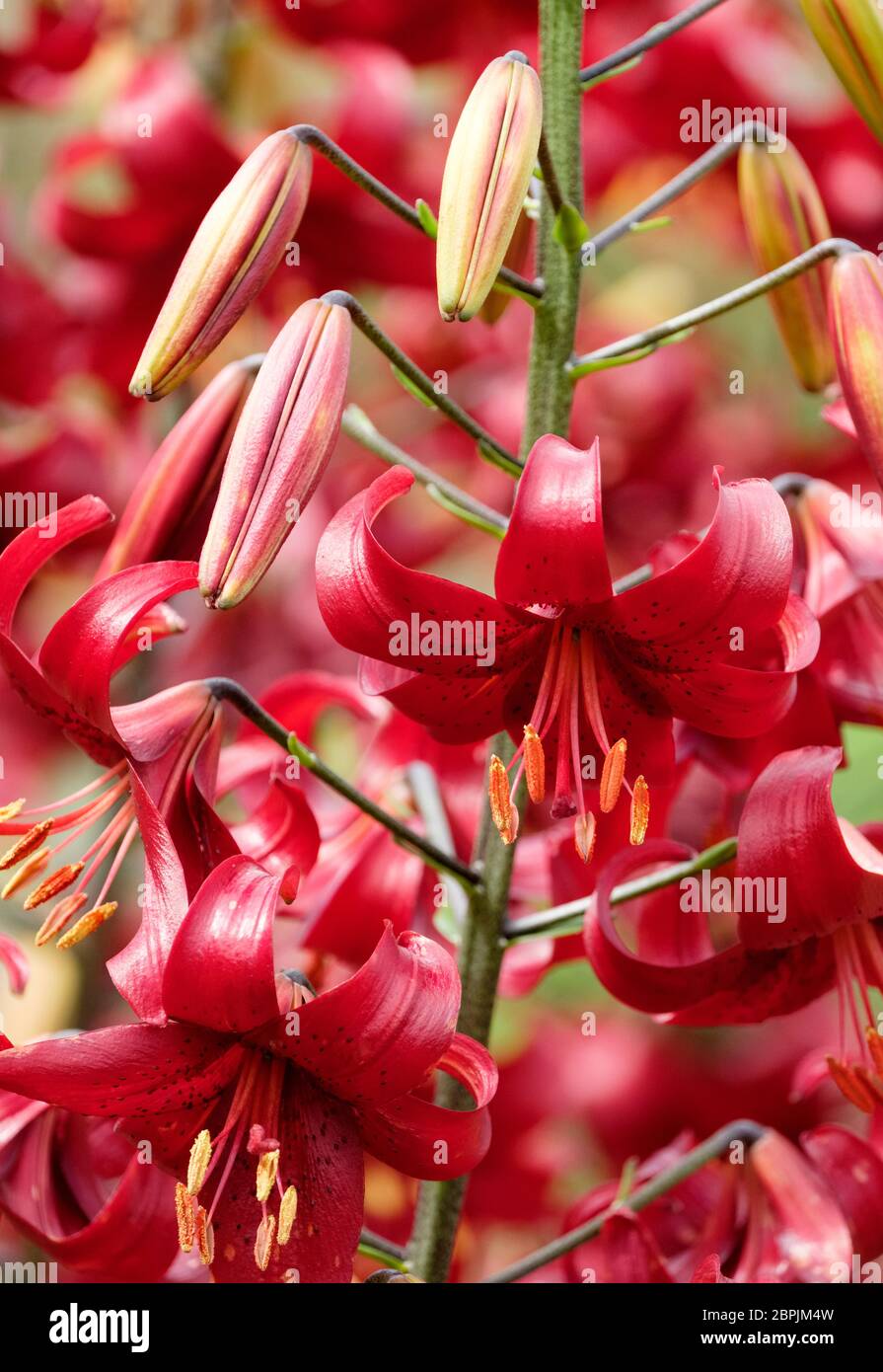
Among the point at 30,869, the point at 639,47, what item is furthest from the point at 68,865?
the point at 639,47

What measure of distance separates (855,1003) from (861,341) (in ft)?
0.97

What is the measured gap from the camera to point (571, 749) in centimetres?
70

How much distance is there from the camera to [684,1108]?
1.37 m

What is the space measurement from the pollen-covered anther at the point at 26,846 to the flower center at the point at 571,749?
0.19 m

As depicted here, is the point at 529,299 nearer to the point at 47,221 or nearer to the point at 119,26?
the point at 47,221

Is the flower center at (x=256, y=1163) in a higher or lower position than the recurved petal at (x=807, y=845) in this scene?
lower

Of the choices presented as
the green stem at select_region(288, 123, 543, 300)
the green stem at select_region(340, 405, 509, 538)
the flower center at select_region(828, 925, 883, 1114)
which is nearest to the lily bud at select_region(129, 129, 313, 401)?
the green stem at select_region(288, 123, 543, 300)

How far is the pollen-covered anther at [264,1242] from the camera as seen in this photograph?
2.02 ft

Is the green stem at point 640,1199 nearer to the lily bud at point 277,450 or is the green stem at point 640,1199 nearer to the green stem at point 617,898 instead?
the green stem at point 617,898

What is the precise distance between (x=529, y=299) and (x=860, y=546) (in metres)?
0.20

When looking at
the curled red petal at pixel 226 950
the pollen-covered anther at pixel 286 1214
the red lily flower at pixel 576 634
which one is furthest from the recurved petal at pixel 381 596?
the pollen-covered anther at pixel 286 1214

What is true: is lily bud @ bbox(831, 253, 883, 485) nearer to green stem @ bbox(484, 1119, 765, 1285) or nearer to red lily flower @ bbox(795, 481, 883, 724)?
red lily flower @ bbox(795, 481, 883, 724)

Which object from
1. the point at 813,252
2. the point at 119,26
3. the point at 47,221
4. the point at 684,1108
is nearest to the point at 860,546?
the point at 813,252
